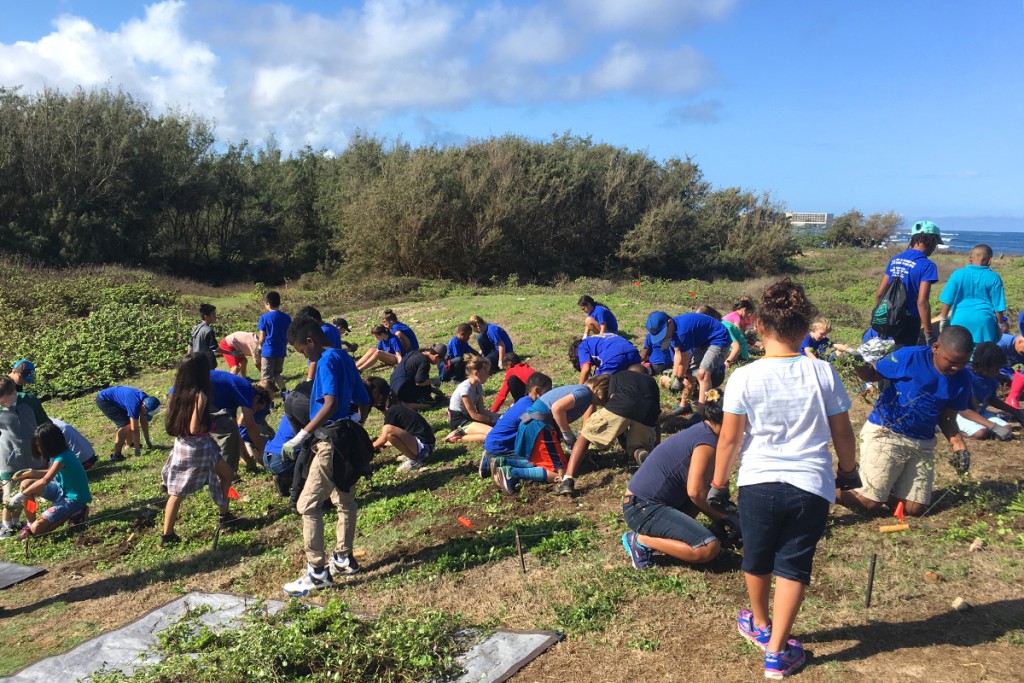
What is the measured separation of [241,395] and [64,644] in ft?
10.1

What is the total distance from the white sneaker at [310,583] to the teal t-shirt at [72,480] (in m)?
3.42

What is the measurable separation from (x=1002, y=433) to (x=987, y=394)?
1.79ft

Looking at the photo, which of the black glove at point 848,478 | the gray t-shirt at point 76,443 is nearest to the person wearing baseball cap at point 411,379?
the gray t-shirt at point 76,443

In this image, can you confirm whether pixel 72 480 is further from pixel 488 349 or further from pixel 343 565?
pixel 488 349

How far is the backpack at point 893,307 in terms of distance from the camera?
7.24 m

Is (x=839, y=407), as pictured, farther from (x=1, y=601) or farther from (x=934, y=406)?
(x=1, y=601)

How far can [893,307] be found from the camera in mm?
7270

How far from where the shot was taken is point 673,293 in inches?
1027

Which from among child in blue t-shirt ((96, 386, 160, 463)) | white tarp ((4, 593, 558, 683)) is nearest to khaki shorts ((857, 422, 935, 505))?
white tarp ((4, 593, 558, 683))

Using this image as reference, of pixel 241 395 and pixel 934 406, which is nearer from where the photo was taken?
pixel 934 406

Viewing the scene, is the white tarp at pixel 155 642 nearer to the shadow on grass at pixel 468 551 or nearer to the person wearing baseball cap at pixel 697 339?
the shadow on grass at pixel 468 551

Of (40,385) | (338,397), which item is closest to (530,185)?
(40,385)

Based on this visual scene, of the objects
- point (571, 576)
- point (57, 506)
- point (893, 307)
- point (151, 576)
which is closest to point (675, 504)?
point (571, 576)

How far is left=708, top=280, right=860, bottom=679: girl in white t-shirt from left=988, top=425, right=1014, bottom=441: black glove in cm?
477
